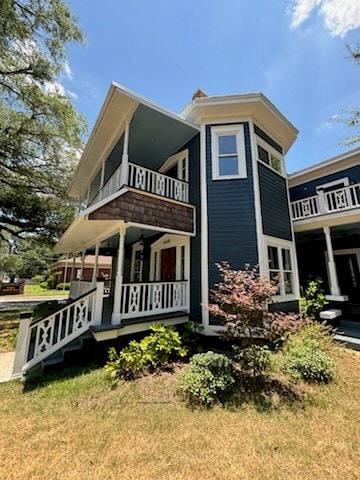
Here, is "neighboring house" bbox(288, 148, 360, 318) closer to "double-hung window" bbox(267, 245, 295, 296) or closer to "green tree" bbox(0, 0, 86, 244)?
"double-hung window" bbox(267, 245, 295, 296)

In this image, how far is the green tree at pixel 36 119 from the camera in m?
10.7

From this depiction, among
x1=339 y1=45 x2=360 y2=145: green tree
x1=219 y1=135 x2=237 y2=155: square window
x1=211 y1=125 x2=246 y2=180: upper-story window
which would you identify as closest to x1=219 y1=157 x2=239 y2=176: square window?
x1=211 y1=125 x2=246 y2=180: upper-story window

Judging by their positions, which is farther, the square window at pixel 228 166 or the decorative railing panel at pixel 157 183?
the square window at pixel 228 166

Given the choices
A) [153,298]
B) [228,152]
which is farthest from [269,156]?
[153,298]

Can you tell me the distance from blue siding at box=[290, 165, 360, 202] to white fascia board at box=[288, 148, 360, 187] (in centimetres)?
16

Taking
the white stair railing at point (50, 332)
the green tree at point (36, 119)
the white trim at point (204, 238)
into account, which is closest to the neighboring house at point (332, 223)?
the white trim at point (204, 238)

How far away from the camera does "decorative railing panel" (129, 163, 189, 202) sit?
6840 millimetres

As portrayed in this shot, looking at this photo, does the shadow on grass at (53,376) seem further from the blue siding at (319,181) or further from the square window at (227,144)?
the blue siding at (319,181)

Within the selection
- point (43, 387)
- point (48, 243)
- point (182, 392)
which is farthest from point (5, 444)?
point (48, 243)

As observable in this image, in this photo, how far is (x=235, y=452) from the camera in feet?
9.41

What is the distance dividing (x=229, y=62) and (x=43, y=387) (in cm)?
1274

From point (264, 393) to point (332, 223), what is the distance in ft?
22.7

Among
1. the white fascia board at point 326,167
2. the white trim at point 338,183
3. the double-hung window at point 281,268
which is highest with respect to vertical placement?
the white fascia board at point 326,167

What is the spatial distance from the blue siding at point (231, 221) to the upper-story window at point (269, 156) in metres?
0.81
